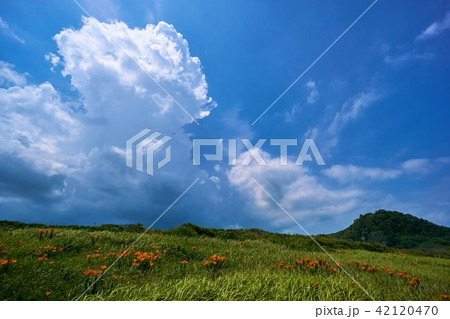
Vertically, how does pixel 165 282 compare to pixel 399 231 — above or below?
below

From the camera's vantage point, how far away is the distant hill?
4856cm

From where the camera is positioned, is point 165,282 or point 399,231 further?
point 399,231

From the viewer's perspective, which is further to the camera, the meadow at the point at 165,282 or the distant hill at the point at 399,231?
the distant hill at the point at 399,231

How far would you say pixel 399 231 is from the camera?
51.1 m

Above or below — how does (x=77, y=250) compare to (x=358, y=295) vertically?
above

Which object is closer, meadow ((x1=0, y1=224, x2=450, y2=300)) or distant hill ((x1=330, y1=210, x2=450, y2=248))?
meadow ((x1=0, y1=224, x2=450, y2=300))

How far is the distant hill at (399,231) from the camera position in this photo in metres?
48.6

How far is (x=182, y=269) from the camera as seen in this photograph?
7676mm

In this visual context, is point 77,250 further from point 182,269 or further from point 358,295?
point 358,295

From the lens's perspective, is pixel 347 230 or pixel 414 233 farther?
pixel 347 230
